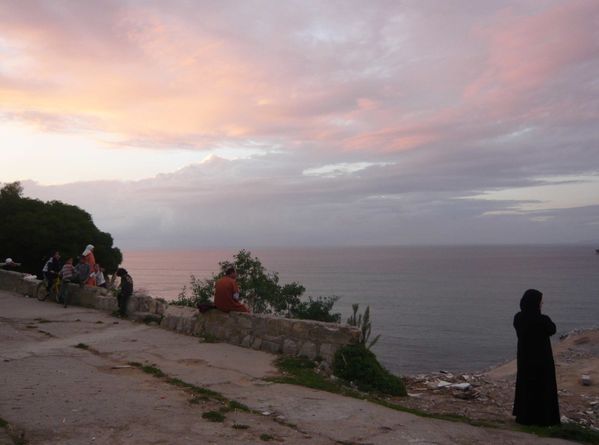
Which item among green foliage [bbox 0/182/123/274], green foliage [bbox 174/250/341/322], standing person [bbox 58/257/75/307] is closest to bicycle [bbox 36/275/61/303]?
standing person [bbox 58/257/75/307]

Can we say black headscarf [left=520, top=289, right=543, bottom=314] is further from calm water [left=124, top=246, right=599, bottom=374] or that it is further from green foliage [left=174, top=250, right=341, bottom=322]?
calm water [left=124, top=246, right=599, bottom=374]

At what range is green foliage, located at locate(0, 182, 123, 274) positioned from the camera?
30.1 meters

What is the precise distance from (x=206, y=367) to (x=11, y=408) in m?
2.95

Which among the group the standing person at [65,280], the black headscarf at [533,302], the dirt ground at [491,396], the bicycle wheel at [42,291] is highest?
the black headscarf at [533,302]

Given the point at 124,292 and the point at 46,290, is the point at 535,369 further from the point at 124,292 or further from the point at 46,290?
the point at 46,290

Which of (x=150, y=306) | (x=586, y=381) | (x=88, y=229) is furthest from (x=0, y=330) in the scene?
(x=88, y=229)

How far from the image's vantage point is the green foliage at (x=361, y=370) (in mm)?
8156

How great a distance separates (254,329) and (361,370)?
7.53ft

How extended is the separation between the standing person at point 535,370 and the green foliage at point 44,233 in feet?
92.3

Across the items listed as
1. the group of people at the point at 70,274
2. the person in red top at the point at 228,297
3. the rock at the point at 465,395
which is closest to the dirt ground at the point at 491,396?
the rock at the point at 465,395

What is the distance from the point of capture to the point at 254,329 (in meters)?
9.59

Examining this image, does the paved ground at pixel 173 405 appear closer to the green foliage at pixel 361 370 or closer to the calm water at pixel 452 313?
the green foliage at pixel 361 370

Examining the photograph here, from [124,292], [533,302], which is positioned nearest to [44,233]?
[124,292]

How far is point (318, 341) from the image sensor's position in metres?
8.69
